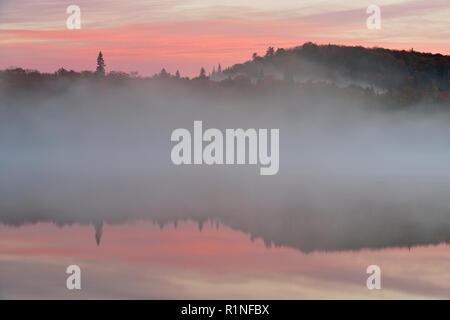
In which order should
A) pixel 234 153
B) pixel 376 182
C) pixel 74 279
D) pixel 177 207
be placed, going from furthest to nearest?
1. pixel 234 153
2. pixel 376 182
3. pixel 177 207
4. pixel 74 279

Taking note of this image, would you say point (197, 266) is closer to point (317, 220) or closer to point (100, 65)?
point (317, 220)

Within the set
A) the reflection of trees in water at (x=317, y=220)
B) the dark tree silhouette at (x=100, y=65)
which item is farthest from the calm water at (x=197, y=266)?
the dark tree silhouette at (x=100, y=65)

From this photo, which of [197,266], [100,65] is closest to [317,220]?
[197,266]

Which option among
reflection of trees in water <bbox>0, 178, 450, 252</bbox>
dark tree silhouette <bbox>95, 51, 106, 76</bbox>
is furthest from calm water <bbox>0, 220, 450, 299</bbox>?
dark tree silhouette <bbox>95, 51, 106, 76</bbox>

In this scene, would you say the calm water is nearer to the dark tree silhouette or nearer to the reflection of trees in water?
the reflection of trees in water

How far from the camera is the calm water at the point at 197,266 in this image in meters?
27.7

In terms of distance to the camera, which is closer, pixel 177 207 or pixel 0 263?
pixel 0 263

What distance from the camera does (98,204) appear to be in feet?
180

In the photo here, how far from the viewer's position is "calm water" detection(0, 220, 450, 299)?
27703mm

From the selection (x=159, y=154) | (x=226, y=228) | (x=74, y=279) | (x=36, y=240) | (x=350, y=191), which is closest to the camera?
(x=74, y=279)
